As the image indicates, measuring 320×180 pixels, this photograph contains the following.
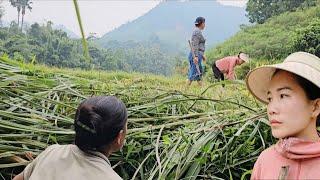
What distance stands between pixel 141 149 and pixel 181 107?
47 cm

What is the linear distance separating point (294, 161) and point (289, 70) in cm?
22

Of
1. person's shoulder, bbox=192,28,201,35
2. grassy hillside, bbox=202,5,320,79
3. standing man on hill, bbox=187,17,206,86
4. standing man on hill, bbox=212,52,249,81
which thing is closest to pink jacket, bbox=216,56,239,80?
standing man on hill, bbox=212,52,249,81

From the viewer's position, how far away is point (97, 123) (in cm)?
144

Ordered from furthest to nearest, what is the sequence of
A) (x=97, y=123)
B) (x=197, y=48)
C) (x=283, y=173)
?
(x=197, y=48)
(x=97, y=123)
(x=283, y=173)

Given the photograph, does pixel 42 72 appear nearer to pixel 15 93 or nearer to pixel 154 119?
pixel 15 93

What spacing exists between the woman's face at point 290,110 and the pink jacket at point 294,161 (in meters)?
0.03

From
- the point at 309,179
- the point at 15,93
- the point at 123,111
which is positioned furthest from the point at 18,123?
the point at 309,179

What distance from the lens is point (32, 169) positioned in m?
1.52

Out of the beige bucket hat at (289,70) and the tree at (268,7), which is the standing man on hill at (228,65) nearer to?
the beige bucket hat at (289,70)

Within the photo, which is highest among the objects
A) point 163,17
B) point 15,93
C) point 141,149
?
point 163,17

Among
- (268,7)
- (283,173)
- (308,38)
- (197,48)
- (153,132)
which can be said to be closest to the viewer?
(283,173)

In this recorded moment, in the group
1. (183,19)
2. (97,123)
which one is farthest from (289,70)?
(183,19)

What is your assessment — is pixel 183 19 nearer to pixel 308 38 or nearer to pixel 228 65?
pixel 308 38

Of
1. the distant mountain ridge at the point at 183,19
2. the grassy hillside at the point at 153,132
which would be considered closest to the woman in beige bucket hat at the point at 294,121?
the grassy hillside at the point at 153,132
